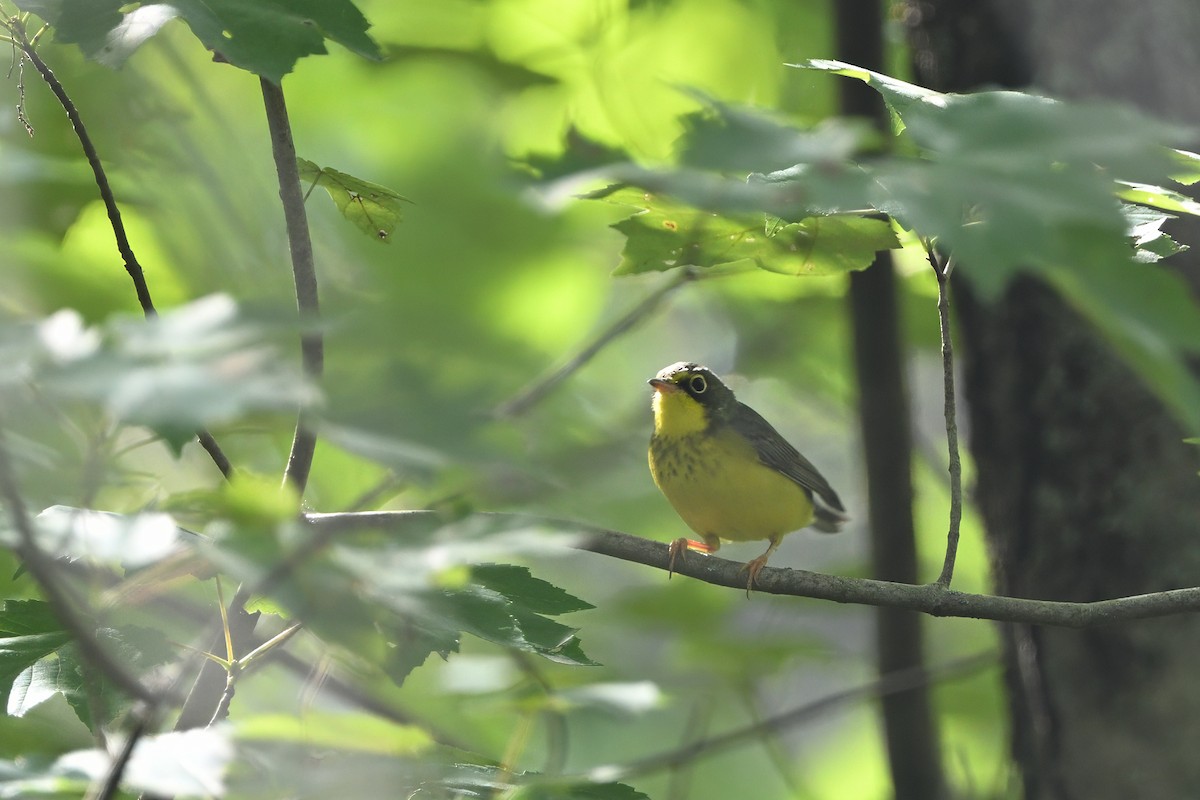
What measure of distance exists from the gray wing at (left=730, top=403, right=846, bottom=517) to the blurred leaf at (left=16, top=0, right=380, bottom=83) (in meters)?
3.23

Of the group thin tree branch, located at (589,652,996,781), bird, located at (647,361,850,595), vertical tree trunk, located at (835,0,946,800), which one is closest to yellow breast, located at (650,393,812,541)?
bird, located at (647,361,850,595)

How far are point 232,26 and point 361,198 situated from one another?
69cm

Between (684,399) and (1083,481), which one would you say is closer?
(1083,481)

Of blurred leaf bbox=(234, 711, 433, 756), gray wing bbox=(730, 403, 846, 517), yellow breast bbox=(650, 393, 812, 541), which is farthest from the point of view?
gray wing bbox=(730, 403, 846, 517)

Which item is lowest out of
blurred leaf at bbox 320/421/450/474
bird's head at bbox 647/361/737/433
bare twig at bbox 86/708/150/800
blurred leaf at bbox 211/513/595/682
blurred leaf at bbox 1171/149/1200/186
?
bird's head at bbox 647/361/737/433

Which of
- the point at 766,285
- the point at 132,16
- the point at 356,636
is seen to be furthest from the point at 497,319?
the point at 356,636

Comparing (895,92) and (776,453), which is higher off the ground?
(895,92)

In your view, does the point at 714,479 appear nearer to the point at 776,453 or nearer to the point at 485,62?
the point at 776,453

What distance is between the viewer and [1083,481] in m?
4.24

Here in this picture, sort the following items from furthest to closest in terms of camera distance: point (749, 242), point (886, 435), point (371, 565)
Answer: point (886, 435) < point (749, 242) < point (371, 565)

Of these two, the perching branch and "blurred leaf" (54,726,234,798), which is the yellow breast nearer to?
the perching branch

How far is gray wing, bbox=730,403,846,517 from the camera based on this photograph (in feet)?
16.9

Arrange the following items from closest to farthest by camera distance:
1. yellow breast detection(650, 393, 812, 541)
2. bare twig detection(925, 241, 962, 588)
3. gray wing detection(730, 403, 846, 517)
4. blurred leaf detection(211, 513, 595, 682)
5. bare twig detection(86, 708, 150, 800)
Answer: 1. blurred leaf detection(211, 513, 595, 682)
2. bare twig detection(86, 708, 150, 800)
3. bare twig detection(925, 241, 962, 588)
4. yellow breast detection(650, 393, 812, 541)
5. gray wing detection(730, 403, 846, 517)

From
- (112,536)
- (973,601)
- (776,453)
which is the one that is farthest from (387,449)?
(776,453)
